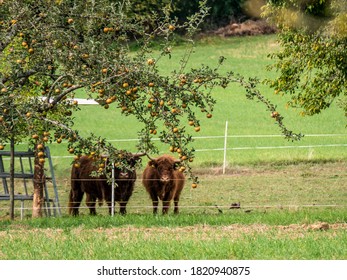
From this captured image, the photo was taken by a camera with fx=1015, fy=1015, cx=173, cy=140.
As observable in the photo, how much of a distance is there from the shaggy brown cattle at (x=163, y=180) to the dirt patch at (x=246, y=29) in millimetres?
52299

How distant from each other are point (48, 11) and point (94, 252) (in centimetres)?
397

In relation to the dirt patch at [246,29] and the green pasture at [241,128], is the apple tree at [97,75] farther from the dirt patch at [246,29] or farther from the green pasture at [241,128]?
the dirt patch at [246,29]

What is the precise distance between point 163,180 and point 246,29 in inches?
2121

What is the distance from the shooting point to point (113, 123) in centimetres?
5106

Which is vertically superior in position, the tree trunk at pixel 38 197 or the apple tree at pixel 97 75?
the apple tree at pixel 97 75

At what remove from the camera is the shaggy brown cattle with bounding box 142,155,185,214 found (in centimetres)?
2416

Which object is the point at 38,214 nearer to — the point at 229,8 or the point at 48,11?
the point at 48,11

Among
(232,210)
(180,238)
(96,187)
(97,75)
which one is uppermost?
(97,75)

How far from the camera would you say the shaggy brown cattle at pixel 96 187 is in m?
24.1

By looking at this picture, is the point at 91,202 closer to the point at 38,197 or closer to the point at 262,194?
the point at 38,197

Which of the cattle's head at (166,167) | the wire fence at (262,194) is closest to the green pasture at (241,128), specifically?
the wire fence at (262,194)

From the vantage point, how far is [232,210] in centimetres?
2330

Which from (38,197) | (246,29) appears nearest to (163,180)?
(38,197)

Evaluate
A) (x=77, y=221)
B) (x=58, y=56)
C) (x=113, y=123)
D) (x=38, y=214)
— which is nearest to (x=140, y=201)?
(x=38, y=214)
